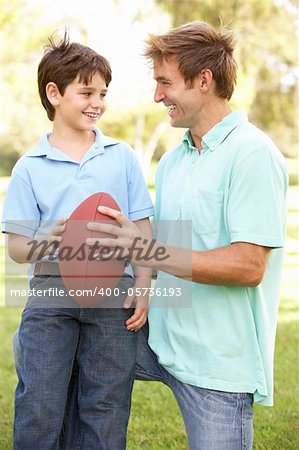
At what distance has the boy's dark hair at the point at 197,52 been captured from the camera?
9.36 feet

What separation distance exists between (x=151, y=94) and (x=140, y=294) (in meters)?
19.8

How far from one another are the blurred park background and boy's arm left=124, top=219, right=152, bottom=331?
636 millimetres

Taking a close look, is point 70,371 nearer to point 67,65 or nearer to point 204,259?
point 204,259

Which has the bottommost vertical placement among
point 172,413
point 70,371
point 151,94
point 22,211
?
point 172,413

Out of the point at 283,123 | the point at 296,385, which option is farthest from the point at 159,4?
the point at 296,385

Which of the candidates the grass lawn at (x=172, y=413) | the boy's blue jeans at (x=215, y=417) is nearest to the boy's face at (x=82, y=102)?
the boy's blue jeans at (x=215, y=417)

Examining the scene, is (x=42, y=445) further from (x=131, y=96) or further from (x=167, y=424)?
(x=131, y=96)

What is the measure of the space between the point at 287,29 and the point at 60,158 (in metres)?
17.1

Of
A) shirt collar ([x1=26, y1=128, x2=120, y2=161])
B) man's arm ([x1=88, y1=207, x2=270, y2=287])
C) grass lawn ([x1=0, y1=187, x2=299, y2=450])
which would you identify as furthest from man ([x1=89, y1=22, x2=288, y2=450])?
grass lawn ([x1=0, y1=187, x2=299, y2=450])

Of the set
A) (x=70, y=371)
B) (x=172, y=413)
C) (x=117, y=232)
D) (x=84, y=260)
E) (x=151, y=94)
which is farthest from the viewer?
(x=151, y=94)

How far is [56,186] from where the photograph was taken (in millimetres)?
2887

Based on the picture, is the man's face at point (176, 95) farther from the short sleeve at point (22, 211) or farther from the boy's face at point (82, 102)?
the short sleeve at point (22, 211)

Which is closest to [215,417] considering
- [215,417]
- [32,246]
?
[215,417]

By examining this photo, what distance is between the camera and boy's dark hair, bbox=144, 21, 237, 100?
2.85m
